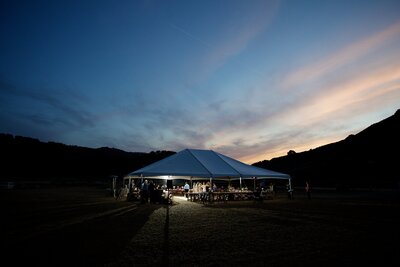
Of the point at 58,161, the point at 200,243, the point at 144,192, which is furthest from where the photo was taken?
the point at 58,161

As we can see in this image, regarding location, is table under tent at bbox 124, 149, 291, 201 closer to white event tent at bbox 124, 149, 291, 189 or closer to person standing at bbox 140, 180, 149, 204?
white event tent at bbox 124, 149, 291, 189

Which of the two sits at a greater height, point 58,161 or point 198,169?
point 58,161

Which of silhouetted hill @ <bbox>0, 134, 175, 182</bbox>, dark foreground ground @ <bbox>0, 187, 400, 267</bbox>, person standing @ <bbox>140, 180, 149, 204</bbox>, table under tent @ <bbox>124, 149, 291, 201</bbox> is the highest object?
silhouetted hill @ <bbox>0, 134, 175, 182</bbox>

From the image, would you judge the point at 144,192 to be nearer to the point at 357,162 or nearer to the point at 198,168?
the point at 198,168

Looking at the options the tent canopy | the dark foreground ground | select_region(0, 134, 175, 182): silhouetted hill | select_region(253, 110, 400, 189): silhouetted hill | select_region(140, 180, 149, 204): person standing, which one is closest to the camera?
the dark foreground ground

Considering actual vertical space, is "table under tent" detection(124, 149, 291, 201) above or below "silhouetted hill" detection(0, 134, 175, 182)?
below

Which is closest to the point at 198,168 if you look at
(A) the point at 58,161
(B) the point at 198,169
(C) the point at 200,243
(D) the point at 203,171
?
(B) the point at 198,169

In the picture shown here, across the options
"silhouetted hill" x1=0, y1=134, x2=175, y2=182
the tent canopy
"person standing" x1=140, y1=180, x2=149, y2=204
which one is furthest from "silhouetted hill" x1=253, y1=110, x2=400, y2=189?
"silhouetted hill" x1=0, y1=134, x2=175, y2=182

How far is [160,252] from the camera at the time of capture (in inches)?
199

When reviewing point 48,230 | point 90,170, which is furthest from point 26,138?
point 48,230

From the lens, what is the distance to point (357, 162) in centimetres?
6112

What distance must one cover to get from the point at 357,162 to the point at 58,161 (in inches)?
3199

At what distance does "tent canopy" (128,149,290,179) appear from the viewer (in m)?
16.5

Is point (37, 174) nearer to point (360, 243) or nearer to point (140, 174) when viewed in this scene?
point (140, 174)
